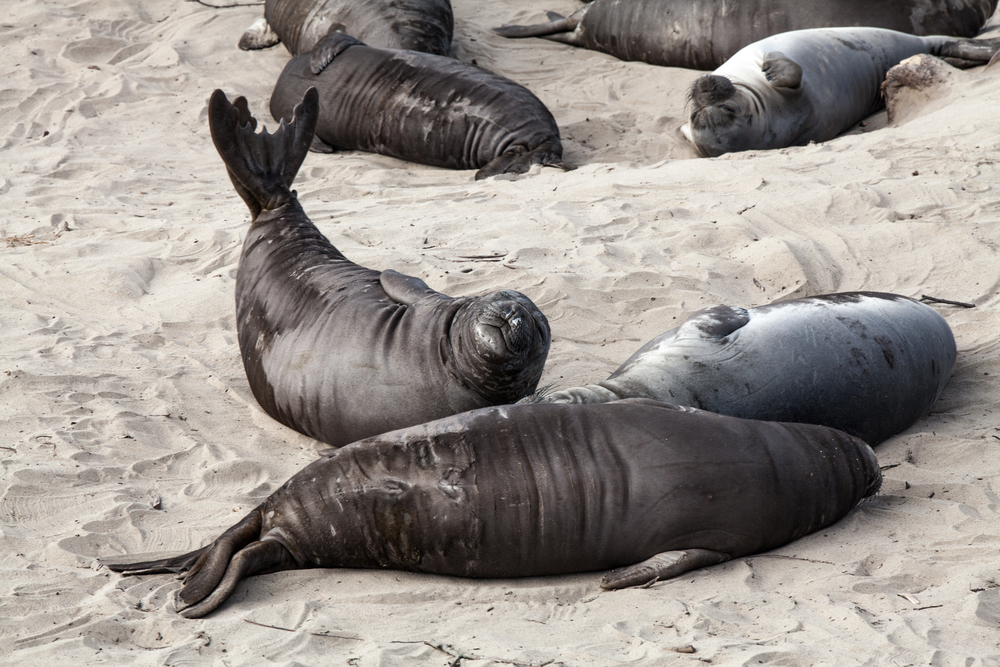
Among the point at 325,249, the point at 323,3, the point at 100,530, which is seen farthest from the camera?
the point at 323,3

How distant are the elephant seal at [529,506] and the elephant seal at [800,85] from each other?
460 centimetres

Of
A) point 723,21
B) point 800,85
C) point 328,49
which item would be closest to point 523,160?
point 328,49

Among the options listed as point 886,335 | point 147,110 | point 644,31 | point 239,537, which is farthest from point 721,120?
point 239,537

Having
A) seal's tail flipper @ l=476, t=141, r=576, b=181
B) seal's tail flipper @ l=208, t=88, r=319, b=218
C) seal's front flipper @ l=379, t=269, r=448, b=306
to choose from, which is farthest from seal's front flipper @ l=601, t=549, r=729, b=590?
seal's tail flipper @ l=476, t=141, r=576, b=181

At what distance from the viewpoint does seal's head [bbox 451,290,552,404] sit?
3322 millimetres

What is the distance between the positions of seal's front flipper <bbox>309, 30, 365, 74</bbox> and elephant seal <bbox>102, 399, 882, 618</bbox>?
218 inches

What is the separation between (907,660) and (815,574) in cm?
53

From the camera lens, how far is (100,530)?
3.26m

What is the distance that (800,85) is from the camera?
7570 millimetres

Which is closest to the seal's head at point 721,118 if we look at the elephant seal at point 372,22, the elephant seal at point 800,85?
the elephant seal at point 800,85

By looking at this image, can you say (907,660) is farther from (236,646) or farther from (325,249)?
(325,249)

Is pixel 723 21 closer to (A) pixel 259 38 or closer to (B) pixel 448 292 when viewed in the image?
(A) pixel 259 38

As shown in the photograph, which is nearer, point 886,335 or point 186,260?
point 886,335

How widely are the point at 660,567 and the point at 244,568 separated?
1272mm
